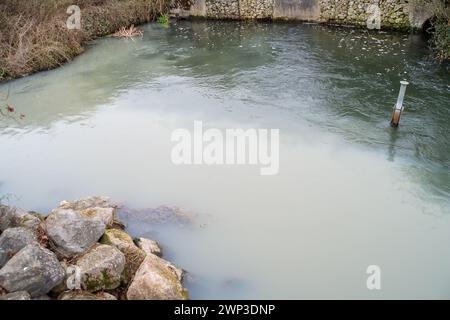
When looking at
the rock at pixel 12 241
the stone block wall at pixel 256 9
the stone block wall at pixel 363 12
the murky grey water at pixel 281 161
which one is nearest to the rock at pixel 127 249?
the murky grey water at pixel 281 161

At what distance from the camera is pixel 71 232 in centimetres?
504

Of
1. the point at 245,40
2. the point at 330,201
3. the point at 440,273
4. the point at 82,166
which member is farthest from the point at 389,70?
the point at 82,166

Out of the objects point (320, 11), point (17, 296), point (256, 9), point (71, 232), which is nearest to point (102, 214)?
point (71, 232)

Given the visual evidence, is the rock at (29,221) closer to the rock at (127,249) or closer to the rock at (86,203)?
the rock at (86,203)

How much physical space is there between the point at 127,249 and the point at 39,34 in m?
9.41

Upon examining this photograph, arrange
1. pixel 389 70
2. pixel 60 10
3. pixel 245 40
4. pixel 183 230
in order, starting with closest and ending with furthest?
pixel 183 230 → pixel 389 70 → pixel 60 10 → pixel 245 40

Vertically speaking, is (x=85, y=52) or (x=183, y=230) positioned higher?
(x=85, y=52)

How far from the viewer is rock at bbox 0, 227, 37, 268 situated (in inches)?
182

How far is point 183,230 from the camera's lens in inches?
231

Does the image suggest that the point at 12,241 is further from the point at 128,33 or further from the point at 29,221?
the point at 128,33

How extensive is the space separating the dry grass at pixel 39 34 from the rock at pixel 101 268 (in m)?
8.58
